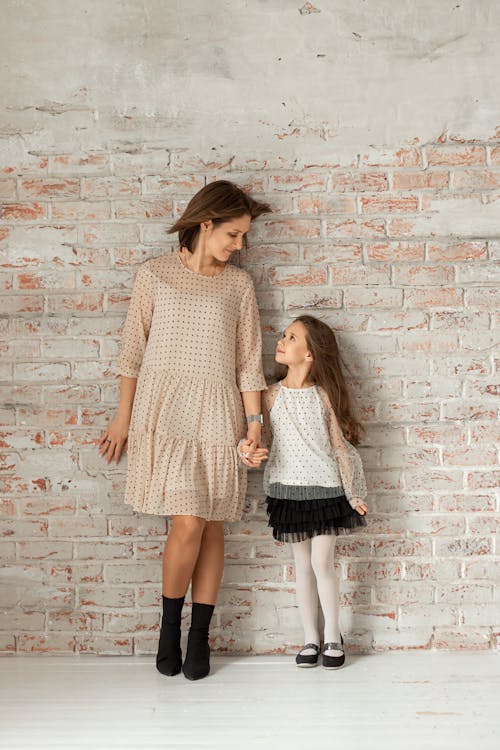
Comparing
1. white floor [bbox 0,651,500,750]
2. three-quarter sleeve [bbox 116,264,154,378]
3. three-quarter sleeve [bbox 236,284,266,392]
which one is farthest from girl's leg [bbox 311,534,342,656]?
three-quarter sleeve [bbox 116,264,154,378]

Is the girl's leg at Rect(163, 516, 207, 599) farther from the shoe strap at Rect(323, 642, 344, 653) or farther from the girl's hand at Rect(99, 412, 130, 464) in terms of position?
the shoe strap at Rect(323, 642, 344, 653)

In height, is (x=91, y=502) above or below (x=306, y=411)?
below

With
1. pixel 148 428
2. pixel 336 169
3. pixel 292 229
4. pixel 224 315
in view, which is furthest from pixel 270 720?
pixel 336 169

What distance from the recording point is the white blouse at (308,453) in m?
2.58

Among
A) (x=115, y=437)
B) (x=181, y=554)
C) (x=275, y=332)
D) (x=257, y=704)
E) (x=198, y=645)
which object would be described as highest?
(x=275, y=332)

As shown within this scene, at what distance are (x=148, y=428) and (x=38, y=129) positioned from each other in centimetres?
108

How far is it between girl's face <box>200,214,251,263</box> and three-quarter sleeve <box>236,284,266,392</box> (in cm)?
15

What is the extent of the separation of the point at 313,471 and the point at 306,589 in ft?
1.29

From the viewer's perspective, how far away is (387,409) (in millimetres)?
2740

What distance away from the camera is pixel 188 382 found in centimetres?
259

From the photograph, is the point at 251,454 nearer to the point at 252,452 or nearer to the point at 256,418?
the point at 252,452

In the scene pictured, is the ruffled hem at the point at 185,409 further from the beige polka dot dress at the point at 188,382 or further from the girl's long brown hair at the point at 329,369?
the girl's long brown hair at the point at 329,369

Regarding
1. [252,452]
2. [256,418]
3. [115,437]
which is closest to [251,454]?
[252,452]

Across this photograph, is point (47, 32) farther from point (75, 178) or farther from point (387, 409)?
point (387, 409)
